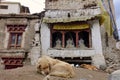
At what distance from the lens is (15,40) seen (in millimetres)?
17797

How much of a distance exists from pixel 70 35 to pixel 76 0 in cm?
653

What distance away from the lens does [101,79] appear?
10539 mm

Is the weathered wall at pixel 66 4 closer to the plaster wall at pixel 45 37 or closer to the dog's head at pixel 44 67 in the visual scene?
the plaster wall at pixel 45 37

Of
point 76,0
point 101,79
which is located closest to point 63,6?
point 76,0

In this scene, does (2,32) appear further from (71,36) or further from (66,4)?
(66,4)

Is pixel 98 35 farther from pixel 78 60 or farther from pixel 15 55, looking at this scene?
pixel 15 55

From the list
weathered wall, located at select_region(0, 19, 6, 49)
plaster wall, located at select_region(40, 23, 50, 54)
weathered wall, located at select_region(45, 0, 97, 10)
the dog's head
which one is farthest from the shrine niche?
the dog's head

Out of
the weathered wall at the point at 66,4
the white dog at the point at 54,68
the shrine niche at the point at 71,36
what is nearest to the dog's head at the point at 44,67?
the white dog at the point at 54,68

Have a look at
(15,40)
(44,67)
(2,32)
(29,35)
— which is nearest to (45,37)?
(29,35)

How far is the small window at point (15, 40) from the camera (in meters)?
17.6

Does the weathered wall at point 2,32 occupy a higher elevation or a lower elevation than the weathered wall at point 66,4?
lower

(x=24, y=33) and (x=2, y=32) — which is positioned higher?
(x=2, y=32)

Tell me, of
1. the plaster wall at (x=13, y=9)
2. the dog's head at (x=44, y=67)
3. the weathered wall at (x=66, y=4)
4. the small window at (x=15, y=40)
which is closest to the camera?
the dog's head at (x=44, y=67)

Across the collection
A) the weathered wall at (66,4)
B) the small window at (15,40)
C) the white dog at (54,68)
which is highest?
the weathered wall at (66,4)
